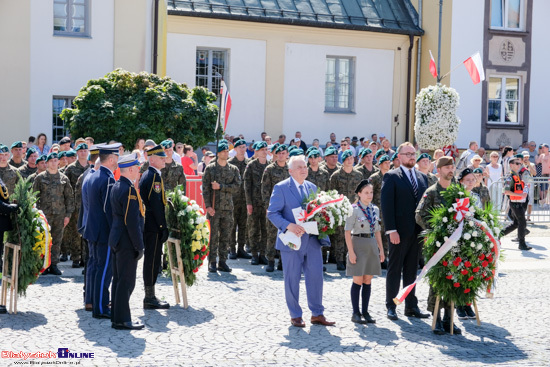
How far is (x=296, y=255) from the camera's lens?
9781mm

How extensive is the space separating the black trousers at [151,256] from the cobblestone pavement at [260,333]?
16.2 inches

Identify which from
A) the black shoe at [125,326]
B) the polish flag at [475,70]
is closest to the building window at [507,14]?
the polish flag at [475,70]

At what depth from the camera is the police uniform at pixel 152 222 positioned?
10.6 meters

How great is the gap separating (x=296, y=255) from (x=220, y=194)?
14.9ft

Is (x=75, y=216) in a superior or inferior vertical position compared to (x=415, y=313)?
superior

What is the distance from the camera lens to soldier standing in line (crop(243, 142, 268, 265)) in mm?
14734

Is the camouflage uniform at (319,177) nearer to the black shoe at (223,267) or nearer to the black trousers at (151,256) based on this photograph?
the black shoe at (223,267)

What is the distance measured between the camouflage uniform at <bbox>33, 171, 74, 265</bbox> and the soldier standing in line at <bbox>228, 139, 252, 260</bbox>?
9.96ft

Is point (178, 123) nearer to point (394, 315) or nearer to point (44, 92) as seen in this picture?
point (44, 92)

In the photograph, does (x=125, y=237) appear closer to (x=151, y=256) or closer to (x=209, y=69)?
(x=151, y=256)

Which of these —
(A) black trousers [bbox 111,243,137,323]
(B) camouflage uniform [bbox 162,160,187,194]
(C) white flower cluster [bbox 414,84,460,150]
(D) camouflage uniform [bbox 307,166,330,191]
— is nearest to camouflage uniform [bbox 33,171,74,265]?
(B) camouflage uniform [bbox 162,160,187,194]

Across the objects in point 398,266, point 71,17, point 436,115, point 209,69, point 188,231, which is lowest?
point 398,266

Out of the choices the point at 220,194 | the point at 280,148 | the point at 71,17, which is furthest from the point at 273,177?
the point at 71,17

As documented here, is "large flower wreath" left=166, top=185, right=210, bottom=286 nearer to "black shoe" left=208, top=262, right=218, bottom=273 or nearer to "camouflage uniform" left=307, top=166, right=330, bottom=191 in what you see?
"black shoe" left=208, top=262, right=218, bottom=273
